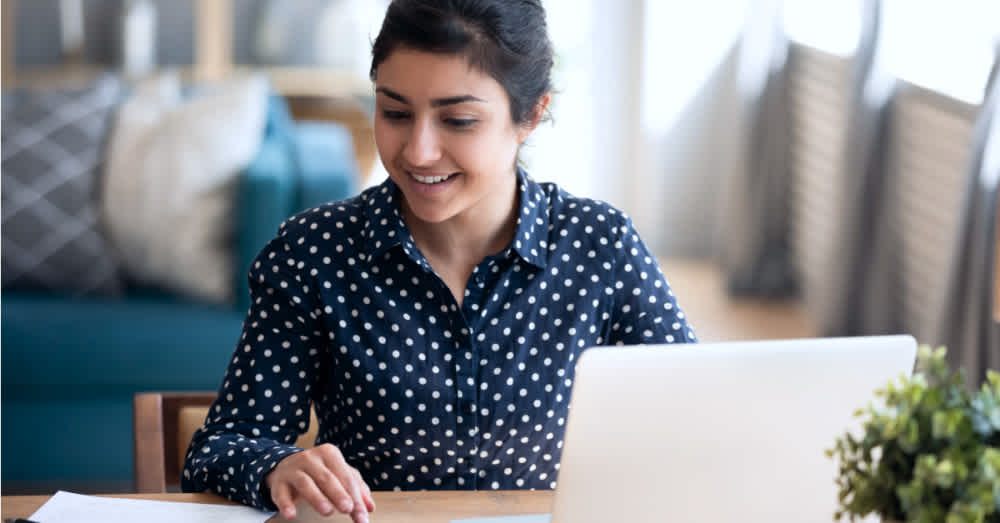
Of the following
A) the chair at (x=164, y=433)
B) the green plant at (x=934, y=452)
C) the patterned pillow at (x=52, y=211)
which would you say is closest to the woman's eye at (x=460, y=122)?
the chair at (x=164, y=433)

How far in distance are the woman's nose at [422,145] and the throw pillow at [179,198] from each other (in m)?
1.59

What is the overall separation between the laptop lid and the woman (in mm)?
418

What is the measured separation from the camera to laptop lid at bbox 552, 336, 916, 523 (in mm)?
892

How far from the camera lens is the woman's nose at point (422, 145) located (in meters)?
1.26

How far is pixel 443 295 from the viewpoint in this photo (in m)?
1.34

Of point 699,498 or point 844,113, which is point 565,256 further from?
point 844,113

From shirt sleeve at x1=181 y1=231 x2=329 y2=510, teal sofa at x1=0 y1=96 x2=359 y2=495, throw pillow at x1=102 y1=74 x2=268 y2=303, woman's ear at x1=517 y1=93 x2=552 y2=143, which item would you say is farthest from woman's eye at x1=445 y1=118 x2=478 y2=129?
throw pillow at x1=102 y1=74 x2=268 y2=303

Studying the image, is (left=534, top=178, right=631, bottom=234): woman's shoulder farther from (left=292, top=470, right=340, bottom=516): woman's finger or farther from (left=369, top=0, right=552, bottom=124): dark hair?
(left=292, top=470, right=340, bottom=516): woman's finger

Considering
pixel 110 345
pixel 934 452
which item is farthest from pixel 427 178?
pixel 110 345

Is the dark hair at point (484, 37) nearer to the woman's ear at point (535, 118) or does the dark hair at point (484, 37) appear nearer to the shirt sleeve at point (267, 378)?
the woman's ear at point (535, 118)

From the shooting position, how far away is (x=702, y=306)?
4.20 meters

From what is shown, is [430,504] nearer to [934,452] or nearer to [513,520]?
[513,520]

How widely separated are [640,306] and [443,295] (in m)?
0.23

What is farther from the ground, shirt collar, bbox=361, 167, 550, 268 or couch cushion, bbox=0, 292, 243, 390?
shirt collar, bbox=361, 167, 550, 268
